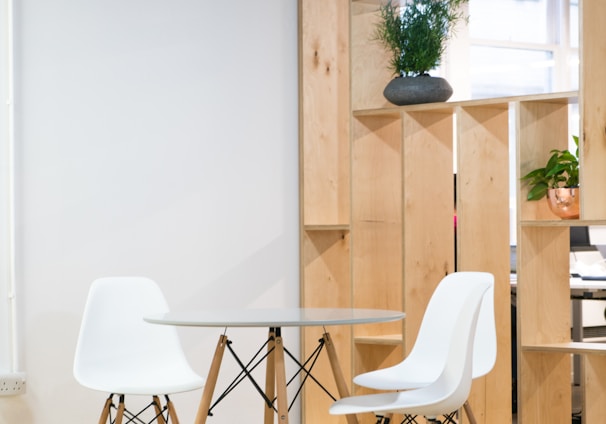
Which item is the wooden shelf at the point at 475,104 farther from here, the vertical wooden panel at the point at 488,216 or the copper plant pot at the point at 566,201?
the copper plant pot at the point at 566,201

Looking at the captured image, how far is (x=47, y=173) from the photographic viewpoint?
4000mm

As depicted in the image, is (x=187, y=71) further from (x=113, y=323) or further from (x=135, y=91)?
(x=113, y=323)

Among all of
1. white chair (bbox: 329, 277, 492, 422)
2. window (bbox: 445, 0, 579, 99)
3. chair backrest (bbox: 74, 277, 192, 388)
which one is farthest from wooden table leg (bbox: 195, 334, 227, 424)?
window (bbox: 445, 0, 579, 99)

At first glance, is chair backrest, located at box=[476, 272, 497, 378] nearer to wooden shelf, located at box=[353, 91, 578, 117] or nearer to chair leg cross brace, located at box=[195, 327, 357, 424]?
chair leg cross brace, located at box=[195, 327, 357, 424]

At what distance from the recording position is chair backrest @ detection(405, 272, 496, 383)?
3.48 m

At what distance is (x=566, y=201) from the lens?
12.3 feet

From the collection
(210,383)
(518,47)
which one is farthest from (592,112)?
(518,47)

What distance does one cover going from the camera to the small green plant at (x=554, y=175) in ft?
12.4

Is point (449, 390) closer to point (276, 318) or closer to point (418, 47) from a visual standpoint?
point (276, 318)

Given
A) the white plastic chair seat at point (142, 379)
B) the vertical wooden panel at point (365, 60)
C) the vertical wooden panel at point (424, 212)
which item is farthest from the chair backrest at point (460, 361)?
the vertical wooden panel at point (365, 60)

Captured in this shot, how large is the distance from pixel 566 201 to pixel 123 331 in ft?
Result: 6.04

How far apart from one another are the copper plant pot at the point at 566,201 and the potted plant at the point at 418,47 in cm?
73

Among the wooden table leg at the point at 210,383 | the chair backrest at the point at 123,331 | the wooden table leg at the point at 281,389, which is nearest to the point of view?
the wooden table leg at the point at 281,389

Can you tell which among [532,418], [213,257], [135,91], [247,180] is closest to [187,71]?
[135,91]
